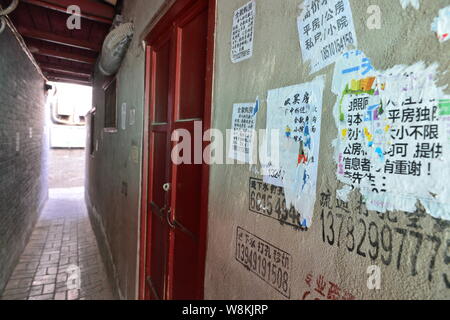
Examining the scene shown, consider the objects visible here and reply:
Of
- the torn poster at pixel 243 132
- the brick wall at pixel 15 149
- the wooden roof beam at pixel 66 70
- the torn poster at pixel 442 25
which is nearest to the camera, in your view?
the torn poster at pixel 442 25

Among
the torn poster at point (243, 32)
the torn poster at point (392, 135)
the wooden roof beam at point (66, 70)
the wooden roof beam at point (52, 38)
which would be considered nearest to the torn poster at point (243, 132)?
the torn poster at point (243, 32)

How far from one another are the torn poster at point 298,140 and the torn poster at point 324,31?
62 millimetres

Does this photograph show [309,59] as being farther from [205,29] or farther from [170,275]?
[170,275]

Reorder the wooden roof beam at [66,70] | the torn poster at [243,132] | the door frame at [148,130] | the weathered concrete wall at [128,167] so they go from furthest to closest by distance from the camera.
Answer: the wooden roof beam at [66,70] < the weathered concrete wall at [128,167] < the door frame at [148,130] < the torn poster at [243,132]

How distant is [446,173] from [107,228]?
4.44 meters

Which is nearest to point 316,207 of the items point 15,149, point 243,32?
point 243,32

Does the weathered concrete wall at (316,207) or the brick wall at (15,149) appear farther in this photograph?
the brick wall at (15,149)

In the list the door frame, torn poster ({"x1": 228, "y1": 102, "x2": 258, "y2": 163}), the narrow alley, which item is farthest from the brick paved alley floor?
torn poster ({"x1": 228, "y1": 102, "x2": 258, "y2": 163})

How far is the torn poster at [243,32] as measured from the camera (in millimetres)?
945

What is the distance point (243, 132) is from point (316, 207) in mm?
418

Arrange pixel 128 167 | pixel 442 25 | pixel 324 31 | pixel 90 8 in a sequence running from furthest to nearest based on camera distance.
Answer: pixel 90 8 < pixel 128 167 < pixel 324 31 < pixel 442 25

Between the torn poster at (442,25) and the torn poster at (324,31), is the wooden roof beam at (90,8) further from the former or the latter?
the torn poster at (442,25)

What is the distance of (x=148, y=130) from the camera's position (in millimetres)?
2301

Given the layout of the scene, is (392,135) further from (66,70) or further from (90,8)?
(66,70)
